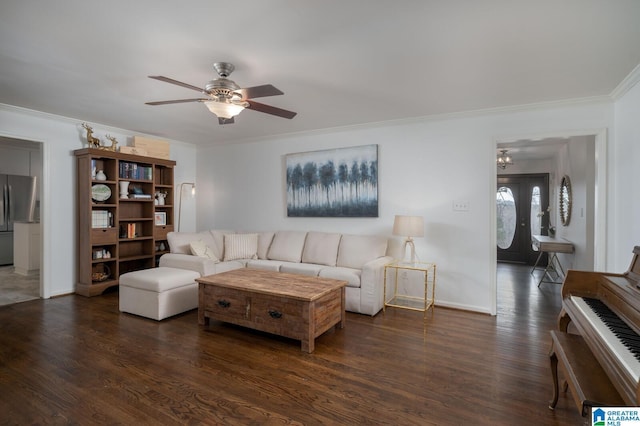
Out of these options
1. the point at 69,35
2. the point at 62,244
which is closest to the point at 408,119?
the point at 69,35

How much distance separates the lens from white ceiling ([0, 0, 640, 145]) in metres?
1.90

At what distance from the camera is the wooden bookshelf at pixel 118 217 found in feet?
14.5

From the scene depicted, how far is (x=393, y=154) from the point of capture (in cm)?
439

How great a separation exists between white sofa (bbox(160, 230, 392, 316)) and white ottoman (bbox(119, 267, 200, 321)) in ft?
0.87

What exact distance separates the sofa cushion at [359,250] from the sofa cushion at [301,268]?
357 millimetres

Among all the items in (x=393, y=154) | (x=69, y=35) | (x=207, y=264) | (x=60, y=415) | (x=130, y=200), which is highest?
(x=69, y=35)

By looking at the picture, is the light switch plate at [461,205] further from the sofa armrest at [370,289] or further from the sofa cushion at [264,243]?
the sofa cushion at [264,243]

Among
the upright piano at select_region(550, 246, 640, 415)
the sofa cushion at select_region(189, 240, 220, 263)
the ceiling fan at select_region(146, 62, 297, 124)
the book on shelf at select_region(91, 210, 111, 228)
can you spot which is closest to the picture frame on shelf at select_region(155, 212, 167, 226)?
the book on shelf at select_region(91, 210, 111, 228)

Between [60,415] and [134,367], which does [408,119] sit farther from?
[60,415]

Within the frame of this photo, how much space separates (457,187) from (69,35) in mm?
3892

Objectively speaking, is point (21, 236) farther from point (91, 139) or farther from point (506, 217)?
point (506, 217)

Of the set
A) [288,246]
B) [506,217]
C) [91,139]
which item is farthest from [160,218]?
[506,217]

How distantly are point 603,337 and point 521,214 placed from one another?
6628 mm

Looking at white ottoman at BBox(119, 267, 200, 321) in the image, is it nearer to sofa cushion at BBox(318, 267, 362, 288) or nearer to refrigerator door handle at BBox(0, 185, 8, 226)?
sofa cushion at BBox(318, 267, 362, 288)
